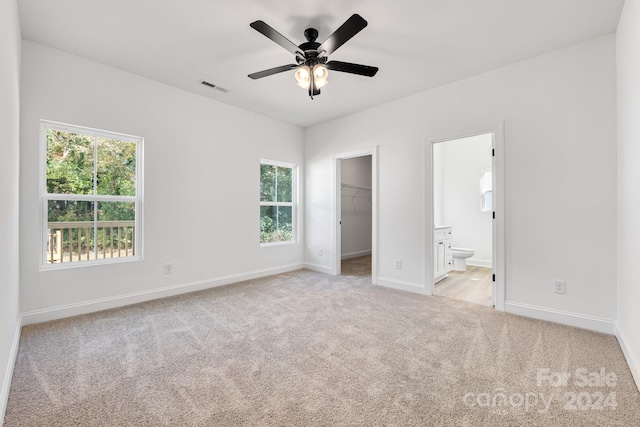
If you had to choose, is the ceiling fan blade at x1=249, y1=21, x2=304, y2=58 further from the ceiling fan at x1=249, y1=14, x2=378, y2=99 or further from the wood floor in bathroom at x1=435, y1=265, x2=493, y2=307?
the wood floor in bathroom at x1=435, y1=265, x2=493, y2=307

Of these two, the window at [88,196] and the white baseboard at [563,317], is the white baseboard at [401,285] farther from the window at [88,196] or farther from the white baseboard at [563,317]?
the window at [88,196]

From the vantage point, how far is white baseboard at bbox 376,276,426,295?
3791mm

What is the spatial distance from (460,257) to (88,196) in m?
5.43

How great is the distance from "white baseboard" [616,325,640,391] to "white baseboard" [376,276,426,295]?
1.78 m

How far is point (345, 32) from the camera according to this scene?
2094 millimetres

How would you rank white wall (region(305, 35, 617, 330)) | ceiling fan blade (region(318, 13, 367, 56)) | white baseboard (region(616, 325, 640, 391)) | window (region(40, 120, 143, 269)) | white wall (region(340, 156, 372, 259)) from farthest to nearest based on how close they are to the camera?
white wall (region(340, 156, 372, 259)), window (region(40, 120, 143, 269)), white wall (region(305, 35, 617, 330)), ceiling fan blade (region(318, 13, 367, 56)), white baseboard (region(616, 325, 640, 391))

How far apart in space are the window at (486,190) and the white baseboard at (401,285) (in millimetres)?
2878

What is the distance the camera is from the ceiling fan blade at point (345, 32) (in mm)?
1935

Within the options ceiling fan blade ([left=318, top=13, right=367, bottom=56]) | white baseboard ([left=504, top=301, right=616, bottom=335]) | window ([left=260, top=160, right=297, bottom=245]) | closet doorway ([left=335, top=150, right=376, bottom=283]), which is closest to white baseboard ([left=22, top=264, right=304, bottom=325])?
window ([left=260, top=160, right=297, bottom=245])

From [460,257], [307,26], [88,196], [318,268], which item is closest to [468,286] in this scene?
[460,257]

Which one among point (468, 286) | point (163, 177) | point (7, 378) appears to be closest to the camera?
point (7, 378)

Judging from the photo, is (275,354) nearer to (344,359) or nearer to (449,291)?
(344,359)

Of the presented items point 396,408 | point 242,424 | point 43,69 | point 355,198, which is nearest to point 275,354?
point 242,424

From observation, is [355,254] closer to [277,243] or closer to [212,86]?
[277,243]
